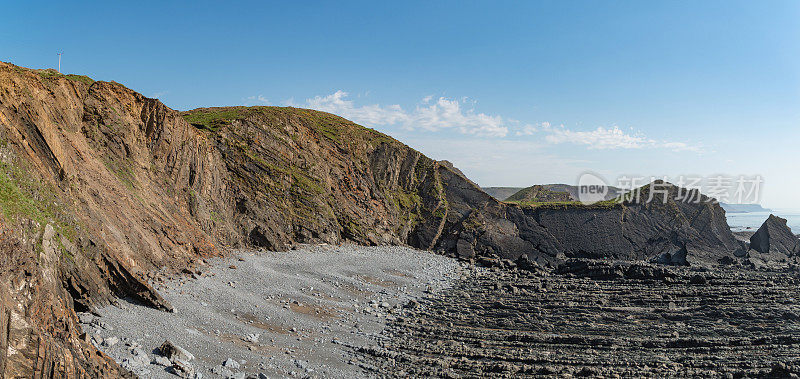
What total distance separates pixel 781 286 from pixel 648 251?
2100 cm

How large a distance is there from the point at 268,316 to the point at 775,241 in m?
61.1

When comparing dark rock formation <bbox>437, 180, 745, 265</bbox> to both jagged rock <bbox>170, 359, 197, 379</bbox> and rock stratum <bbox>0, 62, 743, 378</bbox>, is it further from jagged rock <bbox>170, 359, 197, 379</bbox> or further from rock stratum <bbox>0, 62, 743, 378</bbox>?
jagged rock <bbox>170, 359, 197, 379</bbox>

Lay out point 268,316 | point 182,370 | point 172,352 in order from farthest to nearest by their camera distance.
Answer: point 268,316, point 172,352, point 182,370

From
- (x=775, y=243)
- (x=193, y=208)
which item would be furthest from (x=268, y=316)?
(x=775, y=243)

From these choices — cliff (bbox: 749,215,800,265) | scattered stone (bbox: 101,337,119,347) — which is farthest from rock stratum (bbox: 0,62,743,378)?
cliff (bbox: 749,215,800,265)

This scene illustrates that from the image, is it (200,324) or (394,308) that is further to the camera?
(394,308)

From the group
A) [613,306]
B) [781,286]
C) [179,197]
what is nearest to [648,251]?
[781,286]

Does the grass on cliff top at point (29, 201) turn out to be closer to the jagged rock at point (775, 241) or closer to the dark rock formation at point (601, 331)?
→ the dark rock formation at point (601, 331)

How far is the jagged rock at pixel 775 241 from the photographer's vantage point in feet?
167

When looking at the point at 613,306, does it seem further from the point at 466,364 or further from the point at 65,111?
the point at 65,111

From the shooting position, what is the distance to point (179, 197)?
27.7 meters

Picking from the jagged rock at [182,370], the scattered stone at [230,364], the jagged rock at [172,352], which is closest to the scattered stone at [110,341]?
the jagged rock at [172,352]

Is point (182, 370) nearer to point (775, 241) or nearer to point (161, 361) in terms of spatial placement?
point (161, 361)

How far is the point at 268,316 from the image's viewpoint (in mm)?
18938
